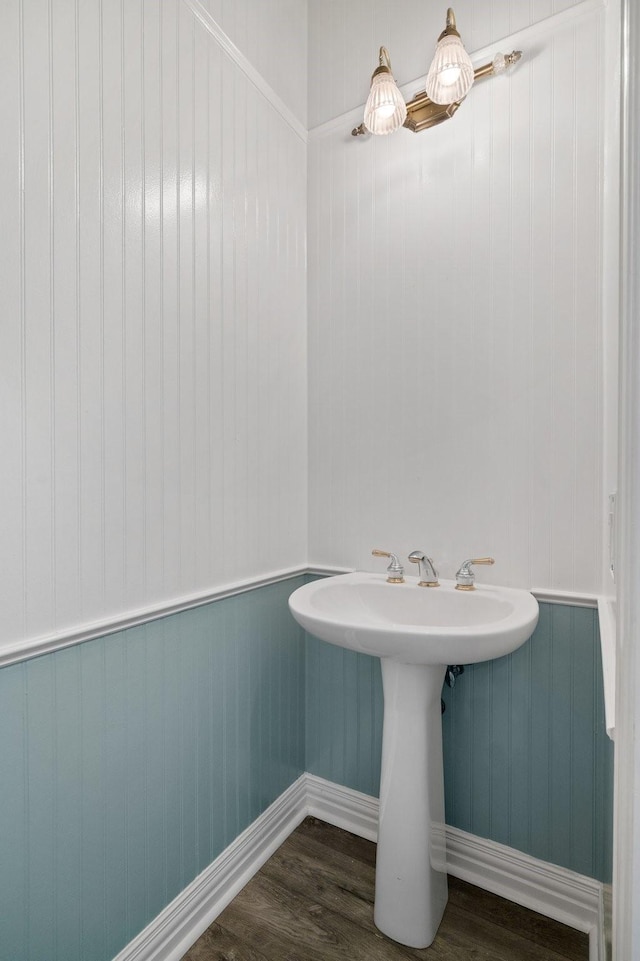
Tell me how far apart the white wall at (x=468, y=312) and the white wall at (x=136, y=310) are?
197mm

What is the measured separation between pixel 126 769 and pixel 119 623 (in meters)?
0.34

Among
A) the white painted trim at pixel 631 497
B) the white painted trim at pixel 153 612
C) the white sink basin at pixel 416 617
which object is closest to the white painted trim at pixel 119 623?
the white painted trim at pixel 153 612

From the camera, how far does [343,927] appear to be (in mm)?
1322

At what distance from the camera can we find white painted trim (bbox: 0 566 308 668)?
95 cm

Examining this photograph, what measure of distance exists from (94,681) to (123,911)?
54cm

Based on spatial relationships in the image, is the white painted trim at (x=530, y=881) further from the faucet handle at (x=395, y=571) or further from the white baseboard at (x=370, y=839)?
the faucet handle at (x=395, y=571)

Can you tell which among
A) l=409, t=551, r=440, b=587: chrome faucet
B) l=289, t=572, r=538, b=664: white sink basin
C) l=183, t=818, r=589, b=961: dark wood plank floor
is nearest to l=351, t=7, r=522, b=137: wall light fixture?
l=409, t=551, r=440, b=587: chrome faucet

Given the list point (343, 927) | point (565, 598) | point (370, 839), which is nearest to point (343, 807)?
point (370, 839)

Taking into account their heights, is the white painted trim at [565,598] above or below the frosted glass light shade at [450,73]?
below

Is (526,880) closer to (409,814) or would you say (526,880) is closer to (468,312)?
(409,814)

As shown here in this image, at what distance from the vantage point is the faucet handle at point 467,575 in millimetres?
1445

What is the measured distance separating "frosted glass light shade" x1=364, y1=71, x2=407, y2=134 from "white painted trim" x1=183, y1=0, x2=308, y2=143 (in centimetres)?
36

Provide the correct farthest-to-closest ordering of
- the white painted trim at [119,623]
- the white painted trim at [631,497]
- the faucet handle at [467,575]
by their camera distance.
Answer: the faucet handle at [467,575] < the white painted trim at [119,623] < the white painted trim at [631,497]

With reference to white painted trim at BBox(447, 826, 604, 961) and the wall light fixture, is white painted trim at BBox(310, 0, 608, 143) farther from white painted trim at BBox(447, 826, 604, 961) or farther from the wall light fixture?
white painted trim at BBox(447, 826, 604, 961)
